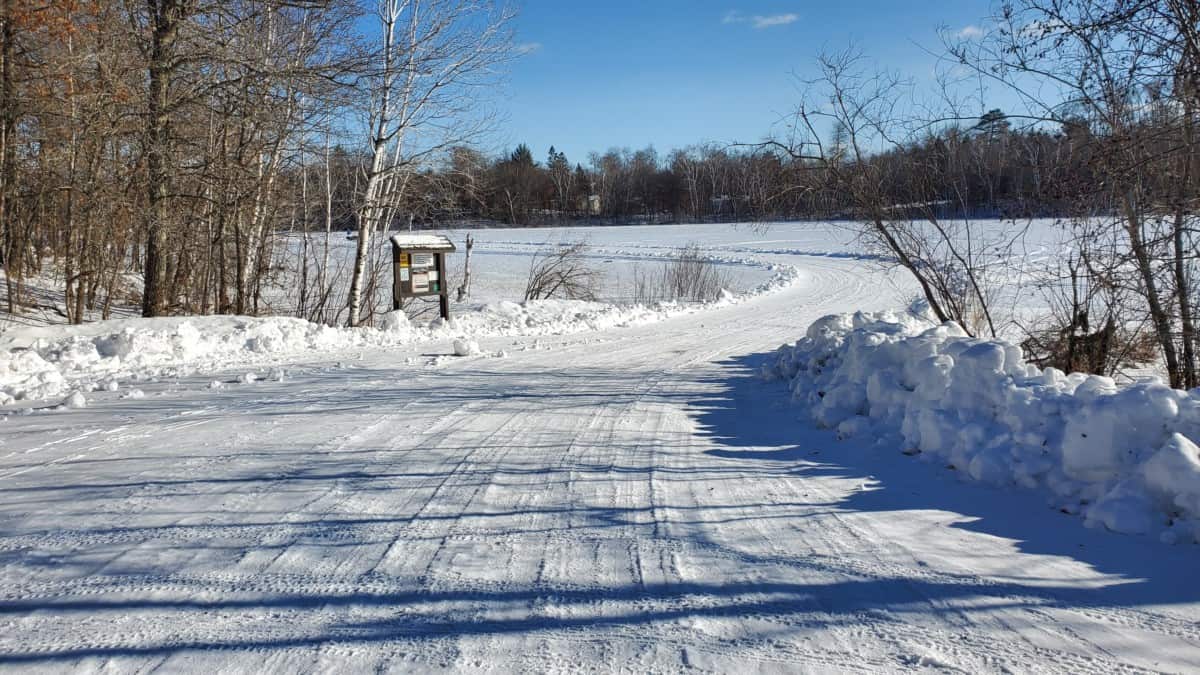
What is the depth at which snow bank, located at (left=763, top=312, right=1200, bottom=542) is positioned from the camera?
407 cm

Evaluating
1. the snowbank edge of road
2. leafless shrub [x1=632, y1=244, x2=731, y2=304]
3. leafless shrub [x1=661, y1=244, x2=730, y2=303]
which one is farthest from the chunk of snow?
leafless shrub [x1=661, y1=244, x2=730, y2=303]

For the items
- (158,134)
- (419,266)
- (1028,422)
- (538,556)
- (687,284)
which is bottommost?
(538,556)

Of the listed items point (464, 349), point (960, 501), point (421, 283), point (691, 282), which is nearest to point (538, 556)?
point (960, 501)

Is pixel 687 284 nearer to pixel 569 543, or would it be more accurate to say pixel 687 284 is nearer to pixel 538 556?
pixel 569 543

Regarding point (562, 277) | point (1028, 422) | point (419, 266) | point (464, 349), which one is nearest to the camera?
point (1028, 422)

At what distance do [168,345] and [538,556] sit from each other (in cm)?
910

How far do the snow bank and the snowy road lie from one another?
8.2 inches

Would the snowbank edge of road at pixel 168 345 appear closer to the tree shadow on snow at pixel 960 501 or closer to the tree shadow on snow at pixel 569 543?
the tree shadow on snow at pixel 569 543

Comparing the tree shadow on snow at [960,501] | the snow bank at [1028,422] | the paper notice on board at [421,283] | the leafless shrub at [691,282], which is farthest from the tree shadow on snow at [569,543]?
the leafless shrub at [691,282]

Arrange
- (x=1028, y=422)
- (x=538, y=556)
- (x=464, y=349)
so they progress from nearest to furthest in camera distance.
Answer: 1. (x=538, y=556)
2. (x=1028, y=422)
3. (x=464, y=349)

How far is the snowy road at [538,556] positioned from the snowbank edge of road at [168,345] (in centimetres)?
238

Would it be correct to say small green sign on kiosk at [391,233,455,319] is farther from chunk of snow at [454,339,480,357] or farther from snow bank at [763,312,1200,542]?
snow bank at [763,312,1200,542]

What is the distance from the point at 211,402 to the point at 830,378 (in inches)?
241

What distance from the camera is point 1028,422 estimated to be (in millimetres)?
5043
